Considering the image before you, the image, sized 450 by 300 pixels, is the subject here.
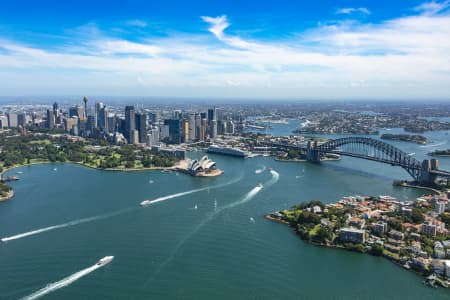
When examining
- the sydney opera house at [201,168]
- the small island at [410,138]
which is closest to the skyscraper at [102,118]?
the sydney opera house at [201,168]

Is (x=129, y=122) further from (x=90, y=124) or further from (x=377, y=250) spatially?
(x=377, y=250)

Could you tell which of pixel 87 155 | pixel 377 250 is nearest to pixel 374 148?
pixel 377 250

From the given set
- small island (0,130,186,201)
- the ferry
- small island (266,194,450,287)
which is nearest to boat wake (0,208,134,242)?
small island (266,194,450,287)

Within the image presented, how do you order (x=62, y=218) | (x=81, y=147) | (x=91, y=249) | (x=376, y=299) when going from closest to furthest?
(x=376, y=299), (x=91, y=249), (x=62, y=218), (x=81, y=147)

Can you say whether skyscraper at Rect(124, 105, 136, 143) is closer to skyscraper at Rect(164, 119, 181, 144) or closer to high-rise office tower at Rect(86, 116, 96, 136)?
skyscraper at Rect(164, 119, 181, 144)

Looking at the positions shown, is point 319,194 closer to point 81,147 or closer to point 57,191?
point 57,191

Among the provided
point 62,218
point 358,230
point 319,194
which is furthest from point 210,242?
point 319,194
